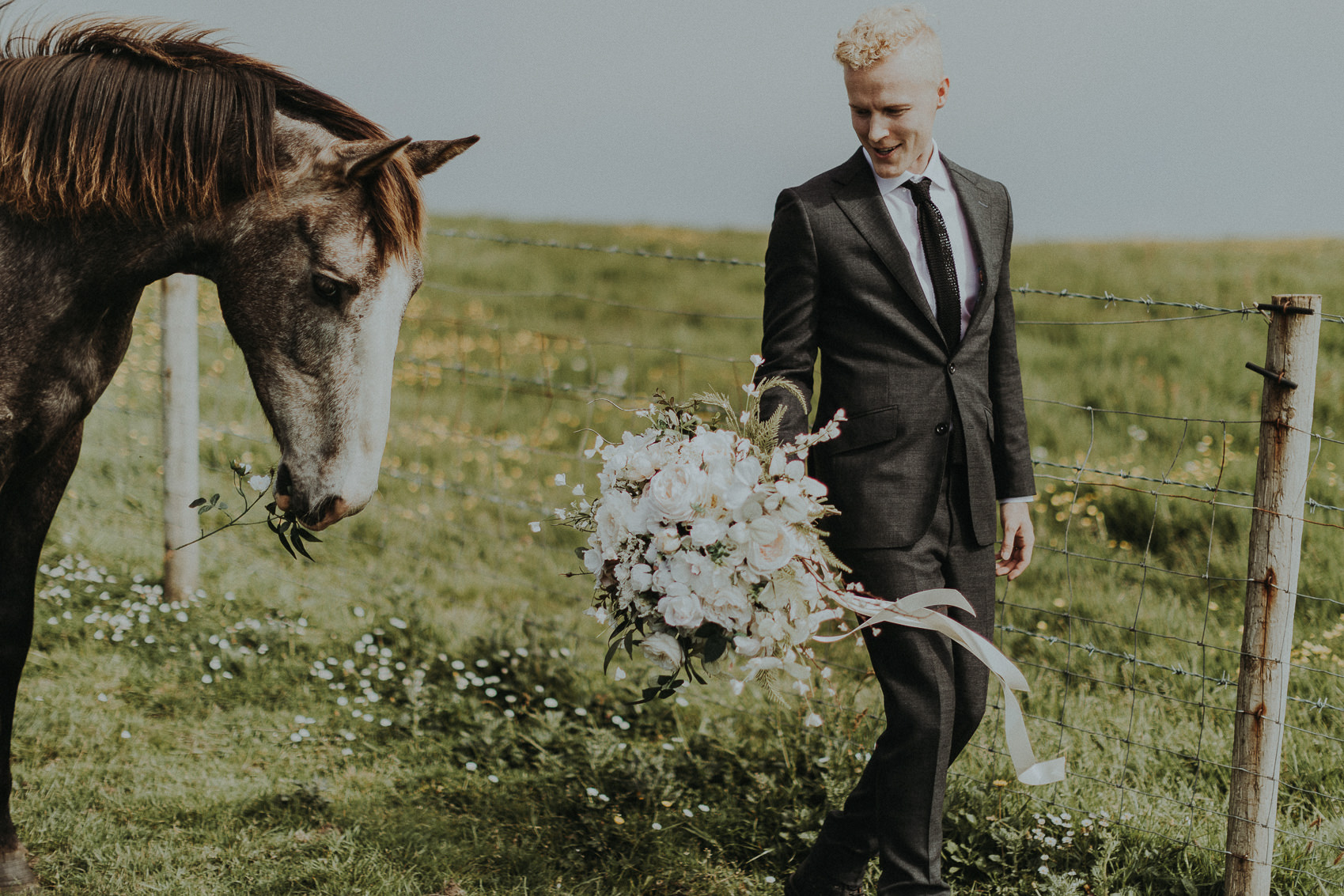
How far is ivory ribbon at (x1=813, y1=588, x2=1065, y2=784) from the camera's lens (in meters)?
2.18

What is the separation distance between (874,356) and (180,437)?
379 cm

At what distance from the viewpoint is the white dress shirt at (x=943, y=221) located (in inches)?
94.0

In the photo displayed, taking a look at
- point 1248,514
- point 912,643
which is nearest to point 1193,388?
point 1248,514

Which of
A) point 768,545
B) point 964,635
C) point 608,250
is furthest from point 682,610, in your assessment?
point 608,250

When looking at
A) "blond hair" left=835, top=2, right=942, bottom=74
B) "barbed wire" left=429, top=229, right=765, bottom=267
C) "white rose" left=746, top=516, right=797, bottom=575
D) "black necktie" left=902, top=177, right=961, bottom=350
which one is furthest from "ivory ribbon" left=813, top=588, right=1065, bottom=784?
"barbed wire" left=429, top=229, right=765, bottom=267

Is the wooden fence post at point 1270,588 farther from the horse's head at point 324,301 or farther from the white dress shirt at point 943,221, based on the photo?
the horse's head at point 324,301

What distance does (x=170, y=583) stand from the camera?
16.0 feet

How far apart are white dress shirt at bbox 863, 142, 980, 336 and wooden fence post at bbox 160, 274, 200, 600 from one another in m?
3.67

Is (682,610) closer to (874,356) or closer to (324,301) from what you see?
(874,356)

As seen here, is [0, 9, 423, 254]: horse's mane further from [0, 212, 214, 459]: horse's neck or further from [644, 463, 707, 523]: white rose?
[644, 463, 707, 523]: white rose

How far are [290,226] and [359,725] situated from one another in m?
2.19

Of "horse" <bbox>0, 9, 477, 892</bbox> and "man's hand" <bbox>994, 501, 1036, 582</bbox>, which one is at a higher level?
"horse" <bbox>0, 9, 477, 892</bbox>

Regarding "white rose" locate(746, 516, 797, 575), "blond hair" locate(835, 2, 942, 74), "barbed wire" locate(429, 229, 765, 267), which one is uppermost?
"blond hair" locate(835, 2, 942, 74)

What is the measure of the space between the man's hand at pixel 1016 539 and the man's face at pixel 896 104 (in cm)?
90
